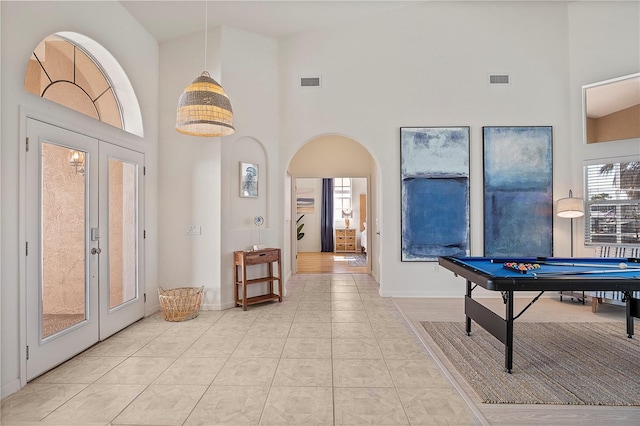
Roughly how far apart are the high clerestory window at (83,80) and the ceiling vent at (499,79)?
5.23 metres

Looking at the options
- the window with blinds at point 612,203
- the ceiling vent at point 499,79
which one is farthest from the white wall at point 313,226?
the window with blinds at point 612,203

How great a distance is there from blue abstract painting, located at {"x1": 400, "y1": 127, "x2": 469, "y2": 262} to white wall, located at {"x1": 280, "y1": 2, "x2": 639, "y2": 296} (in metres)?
0.14

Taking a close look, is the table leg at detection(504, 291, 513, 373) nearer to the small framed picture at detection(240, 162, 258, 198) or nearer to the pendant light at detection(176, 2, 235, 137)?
the pendant light at detection(176, 2, 235, 137)

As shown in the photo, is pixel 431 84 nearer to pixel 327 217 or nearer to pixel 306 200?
pixel 327 217

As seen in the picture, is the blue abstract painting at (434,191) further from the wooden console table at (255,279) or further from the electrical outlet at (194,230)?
the electrical outlet at (194,230)

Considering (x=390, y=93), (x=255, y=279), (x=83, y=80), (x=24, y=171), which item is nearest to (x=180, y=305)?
(x=255, y=279)

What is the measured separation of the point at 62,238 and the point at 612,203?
22.8 ft

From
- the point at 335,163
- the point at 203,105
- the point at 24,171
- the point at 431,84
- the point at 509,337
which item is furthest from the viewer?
the point at 335,163

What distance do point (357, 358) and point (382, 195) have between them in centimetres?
287

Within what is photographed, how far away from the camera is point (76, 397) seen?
2.39 meters

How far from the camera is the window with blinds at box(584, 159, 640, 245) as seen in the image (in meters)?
4.59

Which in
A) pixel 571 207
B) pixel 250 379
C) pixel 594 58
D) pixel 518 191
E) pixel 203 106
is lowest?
pixel 250 379

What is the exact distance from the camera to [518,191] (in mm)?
5082

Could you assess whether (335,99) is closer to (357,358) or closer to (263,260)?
(263,260)
